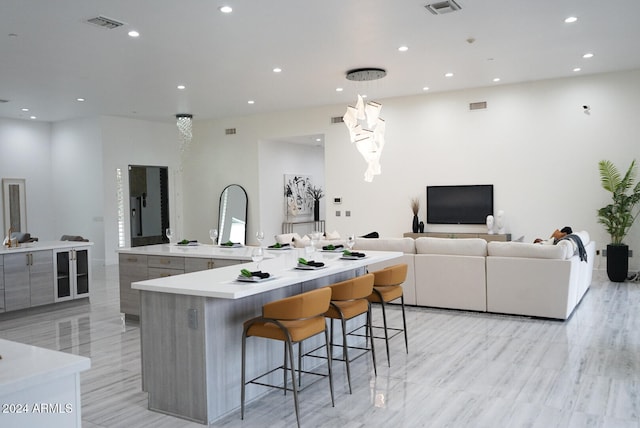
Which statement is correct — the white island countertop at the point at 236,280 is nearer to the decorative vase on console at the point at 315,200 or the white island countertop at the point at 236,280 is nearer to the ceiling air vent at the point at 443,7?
the ceiling air vent at the point at 443,7

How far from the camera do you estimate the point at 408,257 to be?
21.8 feet

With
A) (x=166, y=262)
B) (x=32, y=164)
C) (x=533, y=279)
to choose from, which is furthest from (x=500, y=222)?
(x=32, y=164)

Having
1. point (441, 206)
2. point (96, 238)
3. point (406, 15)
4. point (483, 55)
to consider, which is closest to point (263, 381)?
point (406, 15)

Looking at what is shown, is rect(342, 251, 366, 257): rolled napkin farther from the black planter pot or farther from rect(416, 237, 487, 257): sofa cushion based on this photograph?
the black planter pot

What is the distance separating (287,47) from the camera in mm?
6848

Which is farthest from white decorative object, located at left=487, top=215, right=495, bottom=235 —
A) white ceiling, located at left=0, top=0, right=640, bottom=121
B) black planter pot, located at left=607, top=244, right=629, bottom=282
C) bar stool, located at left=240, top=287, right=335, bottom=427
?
bar stool, located at left=240, top=287, right=335, bottom=427

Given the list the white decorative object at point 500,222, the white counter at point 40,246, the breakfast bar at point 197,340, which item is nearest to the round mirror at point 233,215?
the white counter at point 40,246

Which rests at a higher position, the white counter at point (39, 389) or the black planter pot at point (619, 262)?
the white counter at point (39, 389)

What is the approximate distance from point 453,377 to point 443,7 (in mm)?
3745

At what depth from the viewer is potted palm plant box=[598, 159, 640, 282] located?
8.23 meters

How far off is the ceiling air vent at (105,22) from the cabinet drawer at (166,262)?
8.69 feet

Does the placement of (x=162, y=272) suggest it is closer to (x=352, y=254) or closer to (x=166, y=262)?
(x=166, y=262)

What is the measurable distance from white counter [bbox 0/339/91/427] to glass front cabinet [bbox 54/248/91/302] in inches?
231

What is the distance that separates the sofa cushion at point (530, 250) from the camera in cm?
580
